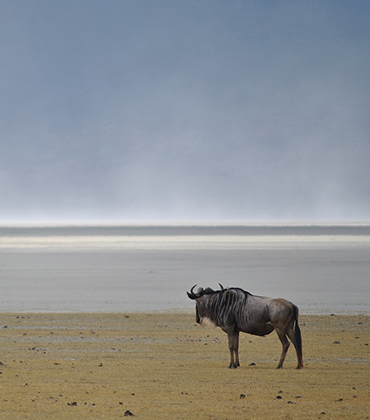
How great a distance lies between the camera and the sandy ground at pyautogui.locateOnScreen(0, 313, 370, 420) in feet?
33.1

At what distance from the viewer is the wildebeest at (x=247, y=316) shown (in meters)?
13.2

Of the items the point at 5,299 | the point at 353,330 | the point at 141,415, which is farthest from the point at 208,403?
the point at 5,299

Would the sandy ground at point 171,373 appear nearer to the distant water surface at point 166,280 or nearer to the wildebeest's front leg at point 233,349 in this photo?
the wildebeest's front leg at point 233,349

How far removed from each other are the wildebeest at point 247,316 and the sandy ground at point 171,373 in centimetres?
52

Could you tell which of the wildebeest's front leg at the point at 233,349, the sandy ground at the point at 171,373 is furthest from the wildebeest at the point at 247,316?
the sandy ground at the point at 171,373

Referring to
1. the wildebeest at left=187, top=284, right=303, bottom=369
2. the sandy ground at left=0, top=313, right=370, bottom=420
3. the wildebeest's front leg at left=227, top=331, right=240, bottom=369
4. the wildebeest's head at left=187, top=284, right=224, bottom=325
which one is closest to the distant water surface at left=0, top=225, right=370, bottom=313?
the sandy ground at left=0, top=313, right=370, bottom=420

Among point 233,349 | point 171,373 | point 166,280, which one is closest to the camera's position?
point 171,373

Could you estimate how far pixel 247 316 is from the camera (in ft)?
44.5

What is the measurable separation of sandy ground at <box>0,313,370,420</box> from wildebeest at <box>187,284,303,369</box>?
52 cm

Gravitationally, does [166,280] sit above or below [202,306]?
below

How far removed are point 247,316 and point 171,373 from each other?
1.86 m

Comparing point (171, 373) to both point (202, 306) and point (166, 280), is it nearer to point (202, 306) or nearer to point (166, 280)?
point (202, 306)

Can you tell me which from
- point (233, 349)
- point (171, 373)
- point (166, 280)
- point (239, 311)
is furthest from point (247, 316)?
point (166, 280)

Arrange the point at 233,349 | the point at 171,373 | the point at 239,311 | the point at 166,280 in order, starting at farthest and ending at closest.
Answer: the point at 166,280 → the point at 239,311 → the point at 233,349 → the point at 171,373
